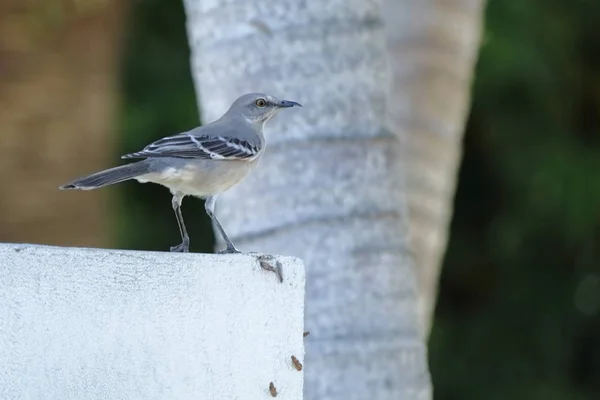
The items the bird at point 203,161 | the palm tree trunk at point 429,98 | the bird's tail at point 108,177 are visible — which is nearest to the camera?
the bird's tail at point 108,177

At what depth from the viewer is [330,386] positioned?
16.4 ft

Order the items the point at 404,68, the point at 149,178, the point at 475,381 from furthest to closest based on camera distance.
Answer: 1. the point at 475,381
2. the point at 404,68
3. the point at 149,178

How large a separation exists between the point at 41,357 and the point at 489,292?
8060 millimetres

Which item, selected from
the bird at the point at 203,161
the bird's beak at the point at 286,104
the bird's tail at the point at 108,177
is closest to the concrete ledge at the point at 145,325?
the bird's tail at the point at 108,177

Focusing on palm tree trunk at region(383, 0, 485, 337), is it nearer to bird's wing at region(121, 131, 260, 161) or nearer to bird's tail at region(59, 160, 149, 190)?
bird's wing at region(121, 131, 260, 161)

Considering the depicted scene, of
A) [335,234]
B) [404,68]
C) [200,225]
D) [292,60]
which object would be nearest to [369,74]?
[292,60]

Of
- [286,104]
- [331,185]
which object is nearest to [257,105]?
[286,104]

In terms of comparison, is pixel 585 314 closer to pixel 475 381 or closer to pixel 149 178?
pixel 475 381

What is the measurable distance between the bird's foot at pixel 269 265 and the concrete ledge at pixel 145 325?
0.5 inches

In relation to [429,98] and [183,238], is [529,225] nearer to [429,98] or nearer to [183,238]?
[429,98]

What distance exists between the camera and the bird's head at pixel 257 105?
502 cm

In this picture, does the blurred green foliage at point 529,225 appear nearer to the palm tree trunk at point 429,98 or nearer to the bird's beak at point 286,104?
the palm tree trunk at point 429,98

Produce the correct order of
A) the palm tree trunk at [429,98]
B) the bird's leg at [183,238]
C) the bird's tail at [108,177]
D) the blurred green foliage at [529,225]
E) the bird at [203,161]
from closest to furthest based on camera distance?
the bird's tail at [108,177] < the bird's leg at [183,238] < the bird at [203,161] < the palm tree trunk at [429,98] < the blurred green foliage at [529,225]

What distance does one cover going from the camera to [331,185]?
5.14 metres
